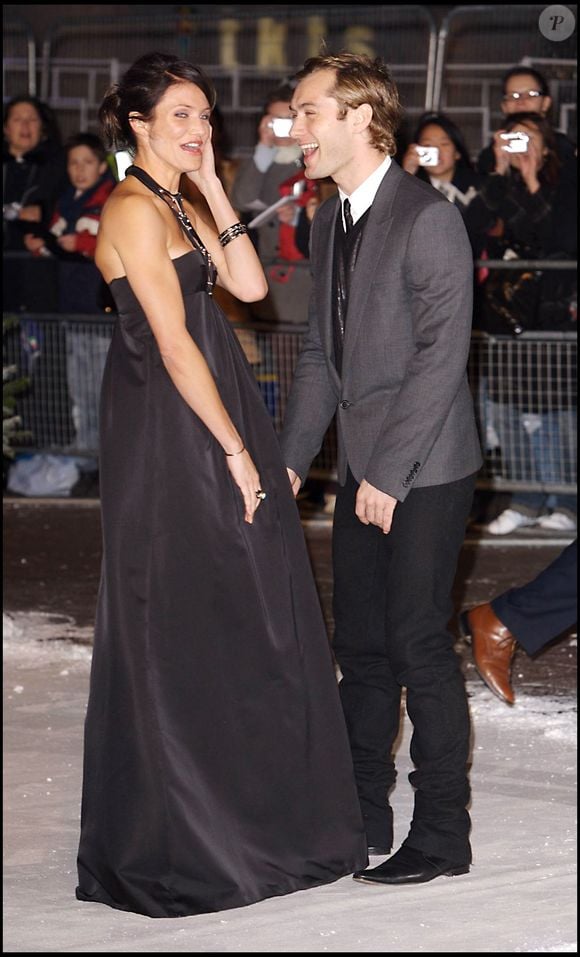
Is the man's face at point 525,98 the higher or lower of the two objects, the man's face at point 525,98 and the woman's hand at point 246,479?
the higher

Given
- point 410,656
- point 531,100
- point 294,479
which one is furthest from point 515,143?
point 410,656

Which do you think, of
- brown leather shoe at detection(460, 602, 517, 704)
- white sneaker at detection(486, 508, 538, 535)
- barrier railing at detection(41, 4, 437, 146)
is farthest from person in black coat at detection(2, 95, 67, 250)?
brown leather shoe at detection(460, 602, 517, 704)

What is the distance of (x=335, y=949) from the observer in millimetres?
3838

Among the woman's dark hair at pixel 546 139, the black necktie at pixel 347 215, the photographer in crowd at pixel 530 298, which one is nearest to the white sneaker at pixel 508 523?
the photographer in crowd at pixel 530 298

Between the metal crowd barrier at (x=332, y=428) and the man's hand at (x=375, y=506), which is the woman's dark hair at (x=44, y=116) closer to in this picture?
the metal crowd barrier at (x=332, y=428)

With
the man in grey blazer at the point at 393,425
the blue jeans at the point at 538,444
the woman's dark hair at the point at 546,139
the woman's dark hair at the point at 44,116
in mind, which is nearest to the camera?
the man in grey blazer at the point at 393,425

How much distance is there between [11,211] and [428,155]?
10.8ft

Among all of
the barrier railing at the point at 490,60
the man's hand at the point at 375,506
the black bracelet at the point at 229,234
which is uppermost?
the barrier railing at the point at 490,60

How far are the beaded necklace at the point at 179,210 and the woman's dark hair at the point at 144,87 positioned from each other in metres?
0.10

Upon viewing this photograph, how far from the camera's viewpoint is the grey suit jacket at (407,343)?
409cm

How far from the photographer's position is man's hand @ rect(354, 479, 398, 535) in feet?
13.7

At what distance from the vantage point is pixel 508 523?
9.11 m

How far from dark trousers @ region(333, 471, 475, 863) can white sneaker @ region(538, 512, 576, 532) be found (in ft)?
15.3

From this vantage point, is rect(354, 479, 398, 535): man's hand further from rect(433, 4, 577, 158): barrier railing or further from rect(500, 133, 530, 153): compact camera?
rect(433, 4, 577, 158): barrier railing
